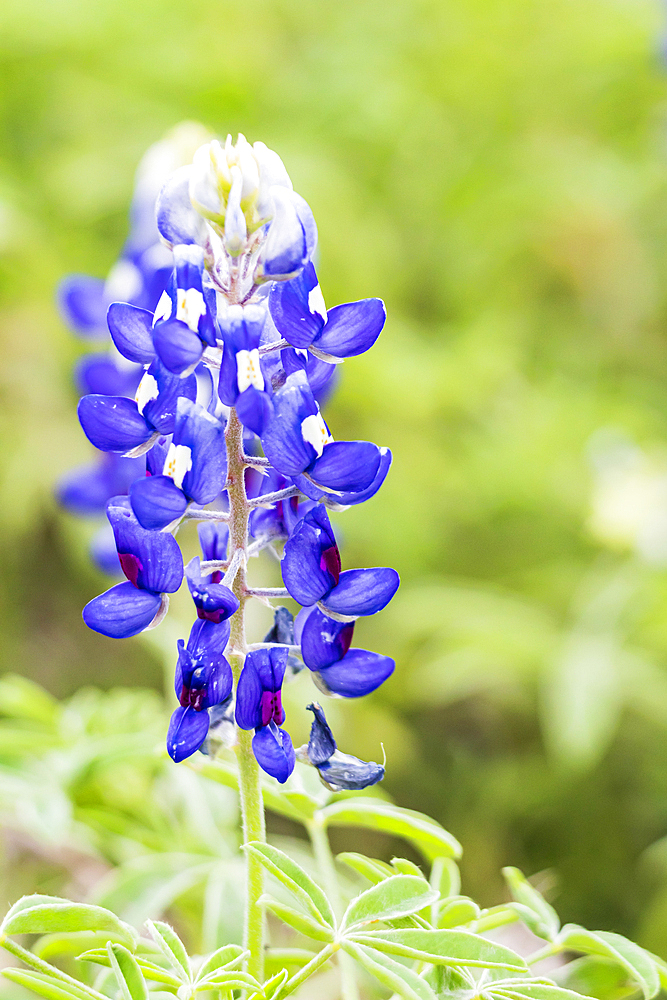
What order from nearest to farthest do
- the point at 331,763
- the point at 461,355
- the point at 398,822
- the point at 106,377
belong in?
the point at 331,763, the point at 398,822, the point at 106,377, the point at 461,355

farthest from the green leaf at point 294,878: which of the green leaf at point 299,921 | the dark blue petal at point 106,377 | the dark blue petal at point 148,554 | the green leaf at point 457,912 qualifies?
the dark blue petal at point 106,377

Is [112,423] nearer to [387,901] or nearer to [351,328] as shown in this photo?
[351,328]

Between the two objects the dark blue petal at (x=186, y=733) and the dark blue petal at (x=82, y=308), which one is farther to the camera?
the dark blue petal at (x=82, y=308)

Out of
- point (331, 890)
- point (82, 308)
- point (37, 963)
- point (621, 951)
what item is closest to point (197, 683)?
point (37, 963)

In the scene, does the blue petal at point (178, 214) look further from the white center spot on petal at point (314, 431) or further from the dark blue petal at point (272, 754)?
the dark blue petal at point (272, 754)

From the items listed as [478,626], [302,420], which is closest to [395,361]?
[478,626]

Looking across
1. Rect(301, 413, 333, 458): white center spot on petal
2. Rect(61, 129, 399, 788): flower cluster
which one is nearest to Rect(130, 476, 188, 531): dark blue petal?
Rect(61, 129, 399, 788): flower cluster
